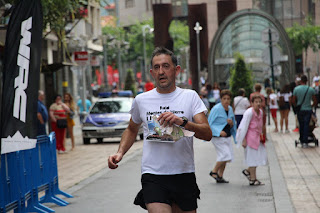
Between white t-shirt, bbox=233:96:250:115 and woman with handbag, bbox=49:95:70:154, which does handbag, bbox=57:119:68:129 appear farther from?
white t-shirt, bbox=233:96:250:115

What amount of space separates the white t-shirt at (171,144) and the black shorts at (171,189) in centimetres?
5

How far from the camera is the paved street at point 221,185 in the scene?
416 inches

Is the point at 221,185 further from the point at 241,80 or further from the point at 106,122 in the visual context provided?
the point at 241,80

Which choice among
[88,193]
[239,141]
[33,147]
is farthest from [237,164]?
[33,147]

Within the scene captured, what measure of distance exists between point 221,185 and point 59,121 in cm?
907

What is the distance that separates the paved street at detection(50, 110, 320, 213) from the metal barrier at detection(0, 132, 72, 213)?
1.38 feet

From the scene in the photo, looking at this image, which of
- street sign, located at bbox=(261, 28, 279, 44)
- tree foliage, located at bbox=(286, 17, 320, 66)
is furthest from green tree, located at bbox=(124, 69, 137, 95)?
street sign, located at bbox=(261, 28, 279, 44)

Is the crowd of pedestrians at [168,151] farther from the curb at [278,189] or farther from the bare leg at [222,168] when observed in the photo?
the bare leg at [222,168]

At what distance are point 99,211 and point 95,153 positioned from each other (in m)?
11.4

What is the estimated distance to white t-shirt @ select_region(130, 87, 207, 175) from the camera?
584cm

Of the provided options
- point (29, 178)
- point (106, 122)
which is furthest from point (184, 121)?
point (106, 122)

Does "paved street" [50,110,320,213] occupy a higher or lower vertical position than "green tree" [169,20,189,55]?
lower

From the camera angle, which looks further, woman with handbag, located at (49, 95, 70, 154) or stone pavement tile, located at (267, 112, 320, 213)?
woman with handbag, located at (49, 95, 70, 154)

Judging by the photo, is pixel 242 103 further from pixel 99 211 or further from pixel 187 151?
pixel 187 151
